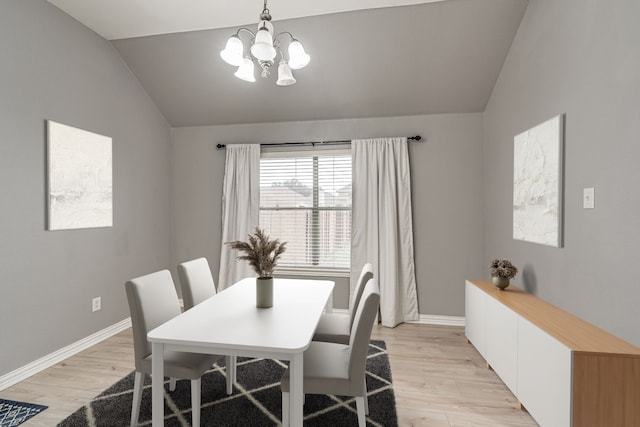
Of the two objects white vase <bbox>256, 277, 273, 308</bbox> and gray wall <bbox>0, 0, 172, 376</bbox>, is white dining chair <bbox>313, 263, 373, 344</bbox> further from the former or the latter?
gray wall <bbox>0, 0, 172, 376</bbox>

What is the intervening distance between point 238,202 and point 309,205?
2.78 feet

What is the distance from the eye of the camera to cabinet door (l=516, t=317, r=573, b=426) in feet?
5.29

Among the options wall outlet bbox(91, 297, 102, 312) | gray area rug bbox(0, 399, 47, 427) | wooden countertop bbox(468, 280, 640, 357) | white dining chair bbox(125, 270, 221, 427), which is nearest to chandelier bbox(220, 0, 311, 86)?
white dining chair bbox(125, 270, 221, 427)

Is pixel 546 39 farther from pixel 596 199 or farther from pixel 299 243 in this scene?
pixel 299 243

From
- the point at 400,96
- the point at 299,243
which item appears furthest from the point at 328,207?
the point at 400,96

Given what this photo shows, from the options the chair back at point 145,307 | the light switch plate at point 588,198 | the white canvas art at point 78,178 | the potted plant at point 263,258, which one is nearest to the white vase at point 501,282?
the light switch plate at point 588,198

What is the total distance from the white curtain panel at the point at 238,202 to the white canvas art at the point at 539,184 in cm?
268

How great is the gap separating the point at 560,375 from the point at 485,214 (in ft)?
7.37

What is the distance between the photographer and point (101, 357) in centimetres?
292

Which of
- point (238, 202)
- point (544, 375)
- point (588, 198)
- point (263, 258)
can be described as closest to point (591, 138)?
point (588, 198)

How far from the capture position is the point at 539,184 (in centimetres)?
249

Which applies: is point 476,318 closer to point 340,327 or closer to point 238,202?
point 340,327

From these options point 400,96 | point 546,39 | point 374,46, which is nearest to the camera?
point 546,39

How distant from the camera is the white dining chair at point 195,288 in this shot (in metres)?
2.32
